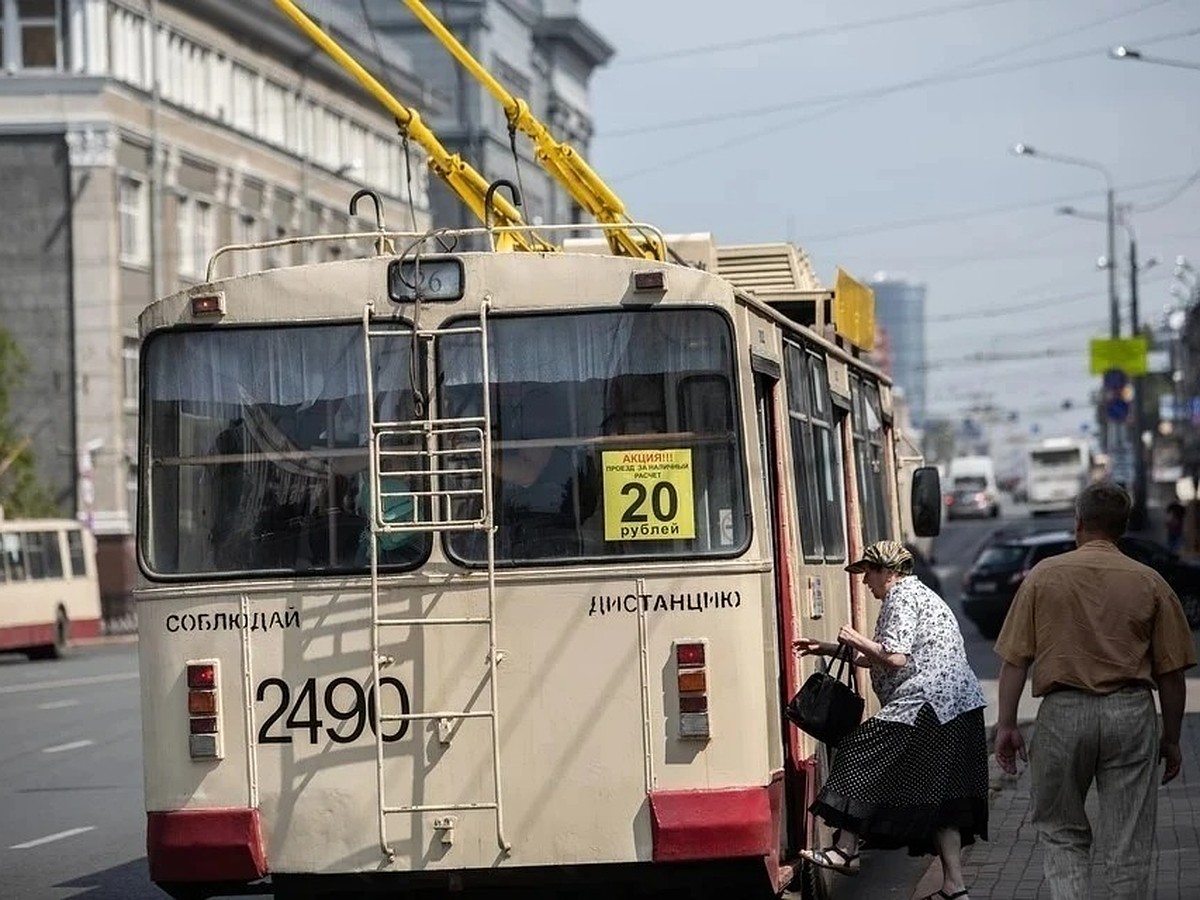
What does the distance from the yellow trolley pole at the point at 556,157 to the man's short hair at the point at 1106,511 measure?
3.31 m

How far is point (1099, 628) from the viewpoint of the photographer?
9211 mm

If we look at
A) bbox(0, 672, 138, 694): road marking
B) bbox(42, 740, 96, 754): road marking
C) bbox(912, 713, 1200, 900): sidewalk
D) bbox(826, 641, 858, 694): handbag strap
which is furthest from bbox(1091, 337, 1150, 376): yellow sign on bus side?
bbox(826, 641, 858, 694): handbag strap

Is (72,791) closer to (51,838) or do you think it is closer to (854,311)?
(51,838)

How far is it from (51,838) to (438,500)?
309 inches

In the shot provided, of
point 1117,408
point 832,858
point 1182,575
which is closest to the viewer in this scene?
point 832,858

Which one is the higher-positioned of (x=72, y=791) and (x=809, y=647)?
(x=809, y=647)

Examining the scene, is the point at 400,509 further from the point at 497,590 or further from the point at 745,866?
the point at 745,866

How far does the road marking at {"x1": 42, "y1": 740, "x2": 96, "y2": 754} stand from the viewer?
79.8 ft

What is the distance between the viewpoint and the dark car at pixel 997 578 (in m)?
38.3

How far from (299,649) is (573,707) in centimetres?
105

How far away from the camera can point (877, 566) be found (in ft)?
37.5

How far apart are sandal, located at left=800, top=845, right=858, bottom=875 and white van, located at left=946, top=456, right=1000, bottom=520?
100 metres

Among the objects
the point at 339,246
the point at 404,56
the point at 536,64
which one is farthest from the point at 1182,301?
the point at 339,246

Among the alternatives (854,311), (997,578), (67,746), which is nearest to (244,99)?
(997,578)
